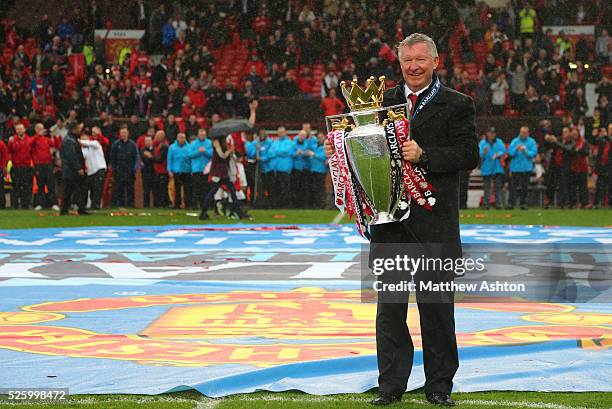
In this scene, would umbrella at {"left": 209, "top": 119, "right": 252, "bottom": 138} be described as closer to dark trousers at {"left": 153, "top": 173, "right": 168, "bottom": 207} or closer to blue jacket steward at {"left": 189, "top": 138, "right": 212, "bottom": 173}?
blue jacket steward at {"left": 189, "top": 138, "right": 212, "bottom": 173}

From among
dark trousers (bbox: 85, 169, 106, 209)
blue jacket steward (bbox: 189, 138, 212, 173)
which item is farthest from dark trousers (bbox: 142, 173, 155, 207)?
blue jacket steward (bbox: 189, 138, 212, 173)

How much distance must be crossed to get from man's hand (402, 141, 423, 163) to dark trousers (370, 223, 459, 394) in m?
0.40

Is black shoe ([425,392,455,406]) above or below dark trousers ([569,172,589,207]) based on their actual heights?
above

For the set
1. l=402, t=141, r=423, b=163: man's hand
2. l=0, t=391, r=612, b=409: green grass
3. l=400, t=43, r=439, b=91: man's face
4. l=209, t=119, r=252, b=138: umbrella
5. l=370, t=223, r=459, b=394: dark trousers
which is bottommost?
l=0, t=391, r=612, b=409: green grass

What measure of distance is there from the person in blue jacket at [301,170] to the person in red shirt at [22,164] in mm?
6578

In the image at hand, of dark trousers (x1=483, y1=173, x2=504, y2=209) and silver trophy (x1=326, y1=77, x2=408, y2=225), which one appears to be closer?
silver trophy (x1=326, y1=77, x2=408, y2=225)

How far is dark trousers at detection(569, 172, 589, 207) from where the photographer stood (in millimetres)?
27078

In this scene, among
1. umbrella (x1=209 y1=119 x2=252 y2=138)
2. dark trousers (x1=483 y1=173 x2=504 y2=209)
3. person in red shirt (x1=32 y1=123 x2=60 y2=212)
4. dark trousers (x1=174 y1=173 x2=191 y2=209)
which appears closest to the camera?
umbrella (x1=209 y1=119 x2=252 y2=138)

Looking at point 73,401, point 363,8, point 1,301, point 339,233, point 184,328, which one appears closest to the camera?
point 73,401

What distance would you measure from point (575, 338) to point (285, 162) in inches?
794

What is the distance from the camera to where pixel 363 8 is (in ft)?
122

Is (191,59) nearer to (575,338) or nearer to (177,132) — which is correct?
(177,132)

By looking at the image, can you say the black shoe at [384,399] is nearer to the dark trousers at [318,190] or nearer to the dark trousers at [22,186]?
the dark trousers at [318,190]

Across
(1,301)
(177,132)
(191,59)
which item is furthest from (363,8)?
→ (1,301)
